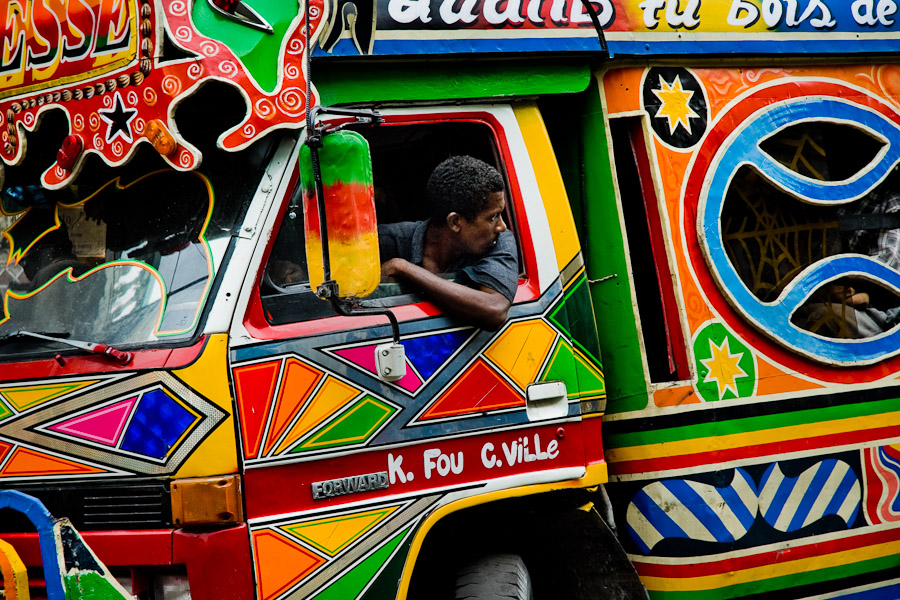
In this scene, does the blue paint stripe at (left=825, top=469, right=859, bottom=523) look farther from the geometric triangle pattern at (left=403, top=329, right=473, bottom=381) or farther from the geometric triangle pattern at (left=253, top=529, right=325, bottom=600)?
the geometric triangle pattern at (left=253, top=529, right=325, bottom=600)

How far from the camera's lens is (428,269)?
340 centimetres

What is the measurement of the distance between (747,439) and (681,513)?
42 centimetres

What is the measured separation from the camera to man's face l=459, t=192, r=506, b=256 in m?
3.40

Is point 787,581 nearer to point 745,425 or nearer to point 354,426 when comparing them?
point 745,425

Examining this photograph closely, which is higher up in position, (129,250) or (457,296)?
(129,250)

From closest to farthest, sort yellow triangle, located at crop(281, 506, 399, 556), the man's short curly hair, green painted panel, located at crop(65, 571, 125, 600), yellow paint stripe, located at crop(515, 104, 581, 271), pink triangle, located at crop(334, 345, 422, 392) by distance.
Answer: green painted panel, located at crop(65, 571, 125, 600) < yellow triangle, located at crop(281, 506, 399, 556) < pink triangle, located at crop(334, 345, 422, 392) < the man's short curly hair < yellow paint stripe, located at crop(515, 104, 581, 271)

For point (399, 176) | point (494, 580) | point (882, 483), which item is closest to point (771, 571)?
point (882, 483)

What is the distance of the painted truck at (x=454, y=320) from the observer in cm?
281

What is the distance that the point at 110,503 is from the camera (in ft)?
9.14

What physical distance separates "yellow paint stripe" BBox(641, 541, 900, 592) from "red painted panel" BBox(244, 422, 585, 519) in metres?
0.75

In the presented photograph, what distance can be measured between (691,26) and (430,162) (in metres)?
1.35

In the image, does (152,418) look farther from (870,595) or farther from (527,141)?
(870,595)

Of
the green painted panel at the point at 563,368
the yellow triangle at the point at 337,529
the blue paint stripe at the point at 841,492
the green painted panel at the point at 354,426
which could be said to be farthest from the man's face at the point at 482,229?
the blue paint stripe at the point at 841,492

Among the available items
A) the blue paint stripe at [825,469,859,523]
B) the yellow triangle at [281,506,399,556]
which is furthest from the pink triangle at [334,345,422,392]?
the blue paint stripe at [825,469,859,523]
